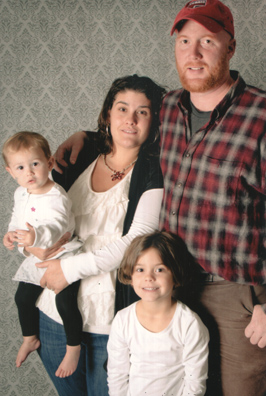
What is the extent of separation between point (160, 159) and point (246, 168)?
1.08 feet

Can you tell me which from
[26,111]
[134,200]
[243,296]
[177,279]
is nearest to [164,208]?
[134,200]

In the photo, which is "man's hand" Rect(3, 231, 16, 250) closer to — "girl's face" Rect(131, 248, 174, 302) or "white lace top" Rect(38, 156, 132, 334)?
"white lace top" Rect(38, 156, 132, 334)

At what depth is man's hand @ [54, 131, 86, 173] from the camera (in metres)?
1.42

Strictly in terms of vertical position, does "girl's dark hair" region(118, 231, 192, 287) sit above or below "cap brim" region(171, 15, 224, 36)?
below

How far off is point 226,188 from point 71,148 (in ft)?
2.02

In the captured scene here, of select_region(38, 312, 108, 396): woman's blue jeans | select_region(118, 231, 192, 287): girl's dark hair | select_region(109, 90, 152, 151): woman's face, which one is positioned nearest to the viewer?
select_region(118, 231, 192, 287): girl's dark hair

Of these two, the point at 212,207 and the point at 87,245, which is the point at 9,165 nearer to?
the point at 87,245

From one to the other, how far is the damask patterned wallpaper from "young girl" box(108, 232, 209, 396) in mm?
573

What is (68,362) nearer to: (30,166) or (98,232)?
(98,232)

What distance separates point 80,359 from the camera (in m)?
1.46

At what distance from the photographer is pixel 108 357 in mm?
1334

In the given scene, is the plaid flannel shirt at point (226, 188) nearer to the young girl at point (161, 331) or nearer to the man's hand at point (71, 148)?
the young girl at point (161, 331)

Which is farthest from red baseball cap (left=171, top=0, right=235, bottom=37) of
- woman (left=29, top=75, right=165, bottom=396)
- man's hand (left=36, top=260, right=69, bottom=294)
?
man's hand (left=36, top=260, right=69, bottom=294)

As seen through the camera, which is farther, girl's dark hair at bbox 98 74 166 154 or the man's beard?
girl's dark hair at bbox 98 74 166 154
